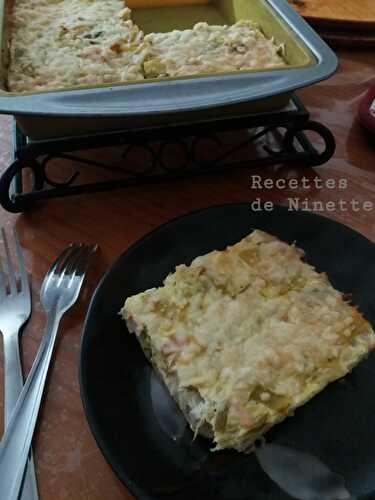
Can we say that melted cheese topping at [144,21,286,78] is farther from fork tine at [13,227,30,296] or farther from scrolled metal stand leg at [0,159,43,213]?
fork tine at [13,227,30,296]

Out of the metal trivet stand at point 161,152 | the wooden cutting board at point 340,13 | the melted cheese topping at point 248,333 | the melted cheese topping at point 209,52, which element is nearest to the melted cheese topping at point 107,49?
the melted cheese topping at point 209,52

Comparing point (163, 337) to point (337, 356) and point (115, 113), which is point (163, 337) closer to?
point (337, 356)

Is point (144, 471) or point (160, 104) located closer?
point (144, 471)

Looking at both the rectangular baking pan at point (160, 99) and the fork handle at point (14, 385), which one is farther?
the rectangular baking pan at point (160, 99)

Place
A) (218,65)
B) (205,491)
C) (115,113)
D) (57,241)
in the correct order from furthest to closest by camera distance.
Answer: (218,65), (57,241), (115,113), (205,491)

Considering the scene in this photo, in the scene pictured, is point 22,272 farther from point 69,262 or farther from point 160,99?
point 160,99

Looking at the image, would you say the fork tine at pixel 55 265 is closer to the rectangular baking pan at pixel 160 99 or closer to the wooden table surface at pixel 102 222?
the wooden table surface at pixel 102 222

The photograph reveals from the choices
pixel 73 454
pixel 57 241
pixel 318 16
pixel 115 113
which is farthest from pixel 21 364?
pixel 318 16
